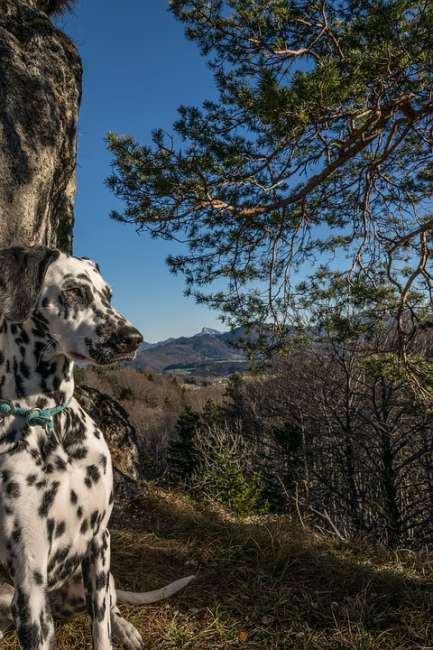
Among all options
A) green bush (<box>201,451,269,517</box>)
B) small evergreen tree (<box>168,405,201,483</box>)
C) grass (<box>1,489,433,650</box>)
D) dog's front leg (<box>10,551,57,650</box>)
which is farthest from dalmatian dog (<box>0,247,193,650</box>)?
small evergreen tree (<box>168,405,201,483</box>)

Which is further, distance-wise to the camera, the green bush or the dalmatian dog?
the green bush

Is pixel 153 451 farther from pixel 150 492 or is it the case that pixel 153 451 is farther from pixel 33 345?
pixel 33 345

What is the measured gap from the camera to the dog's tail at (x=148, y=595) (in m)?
2.73

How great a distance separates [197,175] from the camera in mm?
5266

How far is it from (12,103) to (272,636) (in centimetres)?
471

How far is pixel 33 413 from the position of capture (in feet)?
6.06

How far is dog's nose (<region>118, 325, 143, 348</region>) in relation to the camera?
6.26 ft

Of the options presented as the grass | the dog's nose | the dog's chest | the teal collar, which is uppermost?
the dog's nose

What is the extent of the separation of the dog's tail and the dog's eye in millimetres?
1876

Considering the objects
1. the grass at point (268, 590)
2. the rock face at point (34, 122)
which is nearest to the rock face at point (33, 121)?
the rock face at point (34, 122)

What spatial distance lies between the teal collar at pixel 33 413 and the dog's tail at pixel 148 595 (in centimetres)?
147

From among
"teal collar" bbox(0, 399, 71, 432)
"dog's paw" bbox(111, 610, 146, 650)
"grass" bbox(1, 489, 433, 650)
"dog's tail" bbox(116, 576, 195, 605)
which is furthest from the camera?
"dog's tail" bbox(116, 576, 195, 605)

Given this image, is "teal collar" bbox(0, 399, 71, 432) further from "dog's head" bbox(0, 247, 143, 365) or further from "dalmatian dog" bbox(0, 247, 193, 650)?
"dog's head" bbox(0, 247, 143, 365)

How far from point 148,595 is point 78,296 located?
201 centimetres
